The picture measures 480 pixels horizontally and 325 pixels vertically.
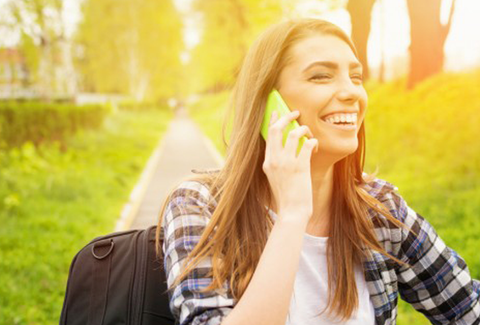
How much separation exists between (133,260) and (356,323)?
815mm

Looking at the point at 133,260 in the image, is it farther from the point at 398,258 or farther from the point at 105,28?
the point at 105,28

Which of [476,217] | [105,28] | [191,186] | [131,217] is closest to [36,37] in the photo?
[131,217]

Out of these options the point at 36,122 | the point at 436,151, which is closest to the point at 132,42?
the point at 36,122

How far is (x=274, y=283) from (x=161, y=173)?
1092 centimetres

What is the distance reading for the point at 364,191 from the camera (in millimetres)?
→ 1996

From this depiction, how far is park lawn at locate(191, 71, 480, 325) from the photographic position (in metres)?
5.15

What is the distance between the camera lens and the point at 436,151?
6.87 meters

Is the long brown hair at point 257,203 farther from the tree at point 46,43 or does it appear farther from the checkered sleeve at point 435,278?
the tree at point 46,43

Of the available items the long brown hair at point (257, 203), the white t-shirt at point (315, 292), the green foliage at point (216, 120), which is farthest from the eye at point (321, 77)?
the white t-shirt at point (315, 292)

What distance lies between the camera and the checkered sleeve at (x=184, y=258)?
4.87 ft

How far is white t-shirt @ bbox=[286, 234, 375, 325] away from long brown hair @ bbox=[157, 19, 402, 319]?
0.03 m

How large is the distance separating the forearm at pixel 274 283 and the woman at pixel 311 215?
0.12 feet

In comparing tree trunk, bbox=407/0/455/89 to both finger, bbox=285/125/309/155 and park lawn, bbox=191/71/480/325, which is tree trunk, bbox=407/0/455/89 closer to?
park lawn, bbox=191/71/480/325

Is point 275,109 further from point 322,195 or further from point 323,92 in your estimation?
point 322,195
